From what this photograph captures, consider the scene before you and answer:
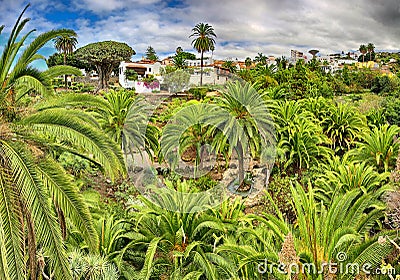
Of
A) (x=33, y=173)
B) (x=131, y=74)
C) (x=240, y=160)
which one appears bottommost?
(x=240, y=160)

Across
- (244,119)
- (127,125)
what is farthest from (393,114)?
(127,125)

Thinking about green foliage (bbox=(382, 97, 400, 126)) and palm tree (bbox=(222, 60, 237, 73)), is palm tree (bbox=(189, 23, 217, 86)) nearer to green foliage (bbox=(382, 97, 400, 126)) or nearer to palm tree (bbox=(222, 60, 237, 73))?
palm tree (bbox=(222, 60, 237, 73))

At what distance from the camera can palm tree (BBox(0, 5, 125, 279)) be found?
15.1 feet

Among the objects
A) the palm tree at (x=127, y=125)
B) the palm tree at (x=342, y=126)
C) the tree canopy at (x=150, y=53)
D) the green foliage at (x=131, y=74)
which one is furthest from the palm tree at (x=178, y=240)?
the tree canopy at (x=150, y=53)

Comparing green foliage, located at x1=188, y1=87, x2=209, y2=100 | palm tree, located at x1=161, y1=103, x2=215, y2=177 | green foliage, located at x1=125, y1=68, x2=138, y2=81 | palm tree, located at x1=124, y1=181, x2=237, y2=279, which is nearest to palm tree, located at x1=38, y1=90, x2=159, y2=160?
palm tree, located at x1=161, y1=103, x2=215, y2=177

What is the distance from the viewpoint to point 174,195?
8.48m

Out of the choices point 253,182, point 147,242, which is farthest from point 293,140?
point 147,242

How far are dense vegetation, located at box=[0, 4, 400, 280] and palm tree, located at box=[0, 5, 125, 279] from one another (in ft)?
0.06

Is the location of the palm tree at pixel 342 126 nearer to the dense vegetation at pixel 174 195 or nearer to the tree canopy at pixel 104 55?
the dense vegetation at pixel 174 195

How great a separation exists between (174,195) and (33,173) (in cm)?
410

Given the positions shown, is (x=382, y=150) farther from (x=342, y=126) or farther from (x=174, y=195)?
(x=174, y=195)

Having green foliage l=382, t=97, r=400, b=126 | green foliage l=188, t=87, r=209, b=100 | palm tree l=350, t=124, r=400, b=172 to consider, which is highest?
green foliage l=188, t=87, r=209, b=100

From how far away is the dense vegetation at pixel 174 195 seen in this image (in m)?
4.88

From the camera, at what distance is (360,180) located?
32.7ft
